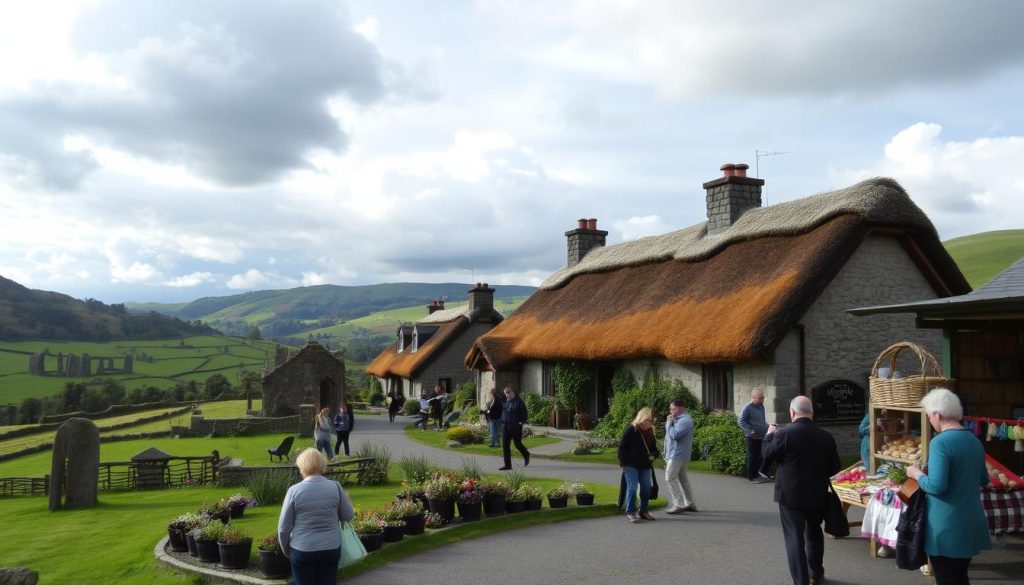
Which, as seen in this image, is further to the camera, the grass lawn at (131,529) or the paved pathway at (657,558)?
the grass lawn at (131,529)

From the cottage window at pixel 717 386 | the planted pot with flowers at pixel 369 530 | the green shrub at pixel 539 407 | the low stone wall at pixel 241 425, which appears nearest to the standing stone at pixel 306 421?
the low stone wall at pixel 241 425

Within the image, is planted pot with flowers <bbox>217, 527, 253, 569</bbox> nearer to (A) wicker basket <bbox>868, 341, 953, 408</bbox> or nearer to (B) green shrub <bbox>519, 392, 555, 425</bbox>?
(A) wicker basket <bbox>868, 341, 953, 408</bbox>

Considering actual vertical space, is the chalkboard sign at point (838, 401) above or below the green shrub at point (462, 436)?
above

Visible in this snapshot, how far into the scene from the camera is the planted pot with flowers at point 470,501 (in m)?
11.1

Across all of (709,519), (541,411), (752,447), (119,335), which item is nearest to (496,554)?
(709,519)

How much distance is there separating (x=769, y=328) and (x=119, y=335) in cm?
11761

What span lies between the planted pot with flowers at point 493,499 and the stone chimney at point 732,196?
1498cm

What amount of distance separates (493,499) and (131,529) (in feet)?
22.2

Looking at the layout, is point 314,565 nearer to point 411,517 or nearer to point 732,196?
point 411,517

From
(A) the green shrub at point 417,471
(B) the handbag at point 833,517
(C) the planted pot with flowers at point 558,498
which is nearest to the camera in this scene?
(B) the handbag at point 833,517

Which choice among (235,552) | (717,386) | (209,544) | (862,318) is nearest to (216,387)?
(717,386)

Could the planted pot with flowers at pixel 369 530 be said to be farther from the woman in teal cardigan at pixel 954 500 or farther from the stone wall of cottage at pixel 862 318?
the stone wall of cottage at pixel 862 318

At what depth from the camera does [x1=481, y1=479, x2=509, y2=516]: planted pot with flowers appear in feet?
37.3

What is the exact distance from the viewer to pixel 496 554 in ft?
31.2
